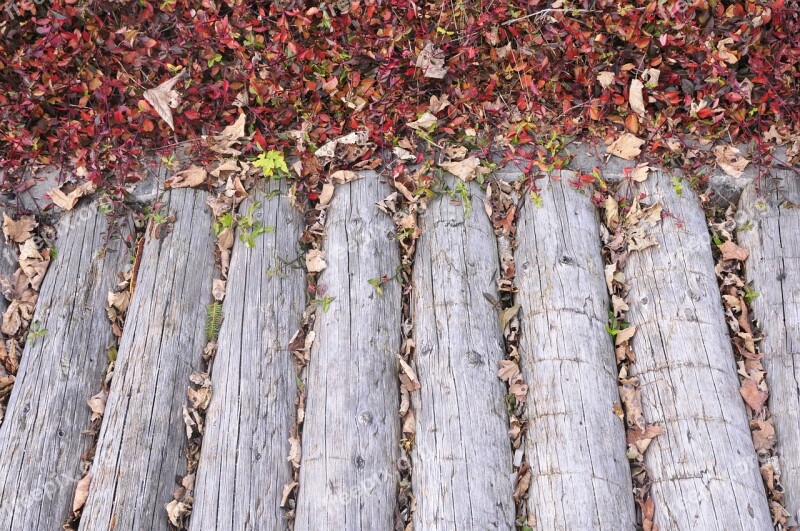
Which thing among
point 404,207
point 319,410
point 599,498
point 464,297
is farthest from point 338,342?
point 599,498

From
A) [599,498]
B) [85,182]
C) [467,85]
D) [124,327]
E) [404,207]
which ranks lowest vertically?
[599,498]

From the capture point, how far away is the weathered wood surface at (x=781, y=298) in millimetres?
3635

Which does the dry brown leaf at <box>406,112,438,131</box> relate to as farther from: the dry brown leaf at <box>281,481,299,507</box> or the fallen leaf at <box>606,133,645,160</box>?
the dry brown leaf at <box>281,481,299,507</box>

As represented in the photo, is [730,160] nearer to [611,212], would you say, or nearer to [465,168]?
[611,212]

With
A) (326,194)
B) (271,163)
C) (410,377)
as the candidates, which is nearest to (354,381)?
(410,377)

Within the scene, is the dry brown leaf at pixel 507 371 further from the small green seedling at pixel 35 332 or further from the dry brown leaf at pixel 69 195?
the dry brown leaf at pixel 69 195

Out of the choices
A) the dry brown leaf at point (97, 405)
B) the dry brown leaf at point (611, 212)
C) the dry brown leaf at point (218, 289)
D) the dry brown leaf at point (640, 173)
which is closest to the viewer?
the dry brown leaf at point (97, 405)

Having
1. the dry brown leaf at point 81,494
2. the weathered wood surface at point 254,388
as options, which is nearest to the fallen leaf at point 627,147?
the weathered wood surface at point 254,388

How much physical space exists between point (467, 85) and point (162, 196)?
7.88 feet

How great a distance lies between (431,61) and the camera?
15.2 ft

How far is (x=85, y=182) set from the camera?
15.6 feet

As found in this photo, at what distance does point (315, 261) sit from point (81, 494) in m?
1.95

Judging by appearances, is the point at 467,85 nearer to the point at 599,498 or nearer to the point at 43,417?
the point at 599,498

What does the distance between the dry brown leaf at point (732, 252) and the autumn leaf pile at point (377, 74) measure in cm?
80
